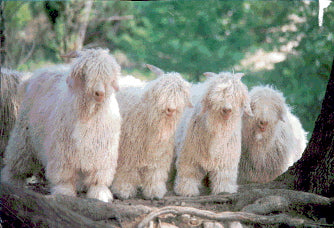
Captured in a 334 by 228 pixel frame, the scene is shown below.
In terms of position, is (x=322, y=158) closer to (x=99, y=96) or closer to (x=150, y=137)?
(x=150, y=137)

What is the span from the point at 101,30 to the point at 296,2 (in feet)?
24.1

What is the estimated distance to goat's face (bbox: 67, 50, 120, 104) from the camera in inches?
173

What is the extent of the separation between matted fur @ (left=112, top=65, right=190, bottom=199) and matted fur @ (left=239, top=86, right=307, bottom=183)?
3.90ft

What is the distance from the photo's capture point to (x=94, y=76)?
→ 14.4 feet

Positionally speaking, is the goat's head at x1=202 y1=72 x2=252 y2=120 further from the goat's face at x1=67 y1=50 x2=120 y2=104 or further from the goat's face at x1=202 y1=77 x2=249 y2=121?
the goat's face at x1=67 y1=50 x2=120 y2=104

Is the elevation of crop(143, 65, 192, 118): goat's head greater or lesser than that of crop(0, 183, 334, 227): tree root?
greater

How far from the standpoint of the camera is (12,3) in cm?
917

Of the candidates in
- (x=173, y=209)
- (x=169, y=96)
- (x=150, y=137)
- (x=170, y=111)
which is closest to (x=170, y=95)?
(x=169, y=96)

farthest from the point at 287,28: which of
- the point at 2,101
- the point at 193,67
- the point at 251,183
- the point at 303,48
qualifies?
the point at 2,101

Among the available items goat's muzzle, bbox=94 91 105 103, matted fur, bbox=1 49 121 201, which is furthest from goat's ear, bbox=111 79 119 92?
goat's muzzle, bbox=94 91 105 103

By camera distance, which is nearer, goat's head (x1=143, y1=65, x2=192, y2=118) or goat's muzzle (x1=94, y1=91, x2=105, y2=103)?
goat's muzzle (x1=94, y1=91, x2=105, y2=103)

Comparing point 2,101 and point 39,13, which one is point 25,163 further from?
point 39,13

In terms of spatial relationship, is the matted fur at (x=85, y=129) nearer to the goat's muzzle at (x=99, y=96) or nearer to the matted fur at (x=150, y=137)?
the goat's muzzle at (x=99, y=96)

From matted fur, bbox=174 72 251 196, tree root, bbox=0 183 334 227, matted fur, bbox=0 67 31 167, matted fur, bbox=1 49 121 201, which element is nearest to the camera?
tree root, bbox=0 183 334 227
